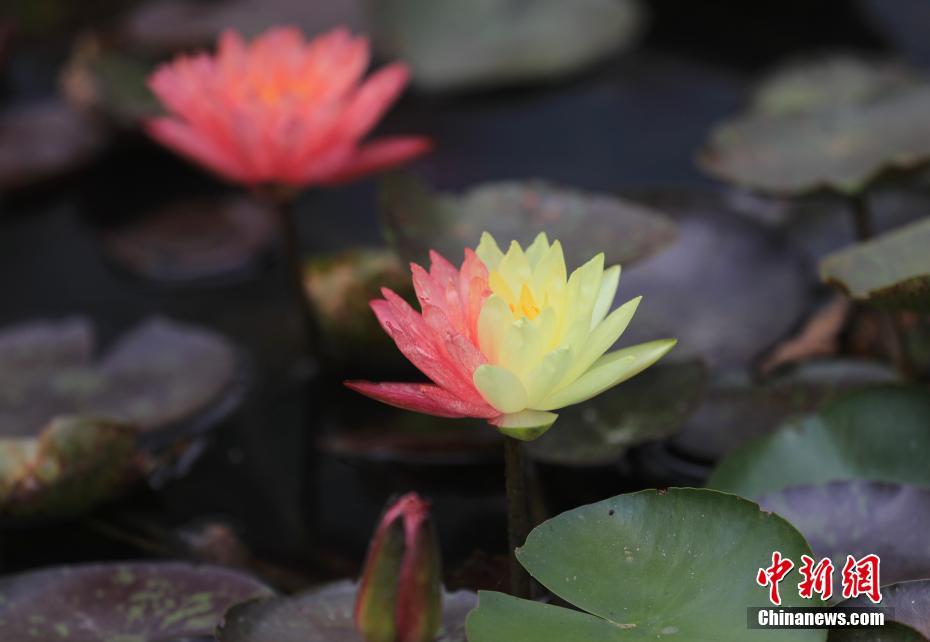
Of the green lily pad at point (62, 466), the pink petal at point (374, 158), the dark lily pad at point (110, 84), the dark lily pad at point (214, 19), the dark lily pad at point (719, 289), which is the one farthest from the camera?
the dark lily pad at point (214, 19)

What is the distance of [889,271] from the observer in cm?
128

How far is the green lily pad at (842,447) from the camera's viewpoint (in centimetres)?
130

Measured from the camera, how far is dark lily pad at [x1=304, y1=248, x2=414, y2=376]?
5.97ft

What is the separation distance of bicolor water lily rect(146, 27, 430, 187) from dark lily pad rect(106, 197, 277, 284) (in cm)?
53

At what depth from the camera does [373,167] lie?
1708 mm

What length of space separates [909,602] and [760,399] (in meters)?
0.64

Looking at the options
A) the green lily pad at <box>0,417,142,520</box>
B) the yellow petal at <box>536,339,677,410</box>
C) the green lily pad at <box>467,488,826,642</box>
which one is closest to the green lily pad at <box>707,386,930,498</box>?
Answer: the green lily pad at <box>467,488,826,642</box>

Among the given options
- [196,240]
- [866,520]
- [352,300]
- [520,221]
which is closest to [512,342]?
[866,520]

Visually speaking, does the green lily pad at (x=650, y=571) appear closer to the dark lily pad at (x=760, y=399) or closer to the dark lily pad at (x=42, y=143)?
the dark lily pad at (x=760, y=399)

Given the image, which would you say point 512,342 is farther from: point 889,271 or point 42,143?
point 42,143

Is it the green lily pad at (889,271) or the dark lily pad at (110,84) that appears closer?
the green lily pad at (889,271)

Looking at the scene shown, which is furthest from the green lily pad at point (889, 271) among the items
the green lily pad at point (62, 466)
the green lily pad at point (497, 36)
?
the green lily pad at point (497, 36)

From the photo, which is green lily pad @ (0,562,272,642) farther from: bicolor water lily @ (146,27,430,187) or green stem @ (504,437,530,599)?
bicolor water lily @ (146,27,430,187)

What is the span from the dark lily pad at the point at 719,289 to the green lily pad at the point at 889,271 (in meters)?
0.43
